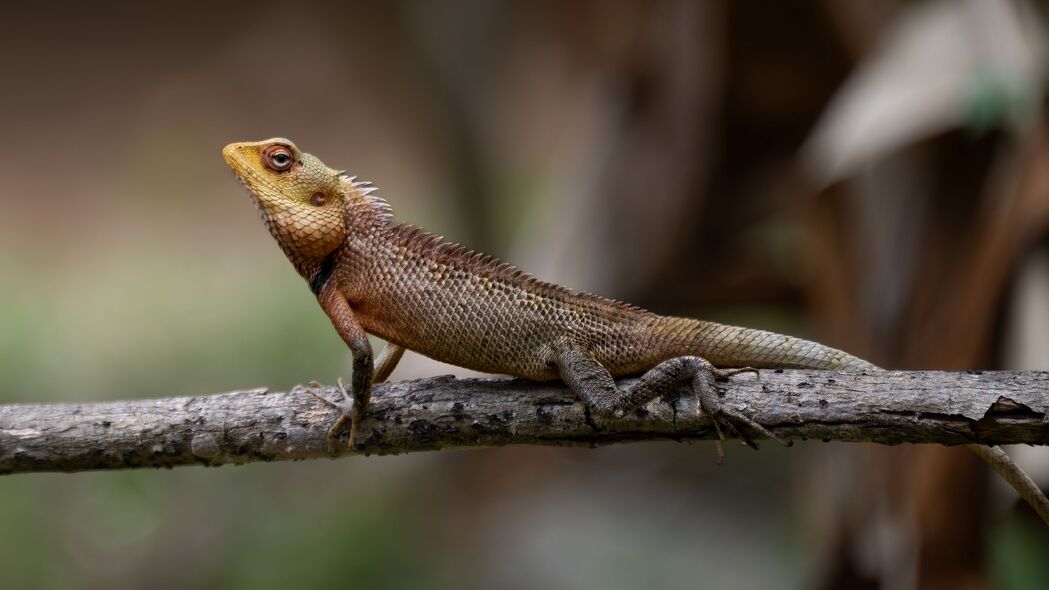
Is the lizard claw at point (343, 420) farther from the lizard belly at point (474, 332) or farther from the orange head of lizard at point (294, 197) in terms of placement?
the orange head of lizard at point (294, 197)

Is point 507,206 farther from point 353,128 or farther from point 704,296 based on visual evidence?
point 353,128

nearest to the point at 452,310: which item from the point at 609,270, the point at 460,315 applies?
the point at 460,315

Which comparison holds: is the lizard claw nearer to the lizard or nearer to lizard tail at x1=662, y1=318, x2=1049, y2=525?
the lizard

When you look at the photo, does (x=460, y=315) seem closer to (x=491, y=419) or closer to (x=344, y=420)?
(x=491, y=419)

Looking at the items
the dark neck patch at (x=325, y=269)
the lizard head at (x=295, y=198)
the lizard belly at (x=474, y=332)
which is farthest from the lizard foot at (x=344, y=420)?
the lizard head at (x=295, y=198)

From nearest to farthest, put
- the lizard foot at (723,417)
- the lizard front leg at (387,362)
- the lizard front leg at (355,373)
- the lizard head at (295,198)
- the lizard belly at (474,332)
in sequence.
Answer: the lizard foot at (723,417), the lizard front leg at (355,373), the lizard belly at (474,332), the lizard head at (295,198), the lizard front leg at (387,362)

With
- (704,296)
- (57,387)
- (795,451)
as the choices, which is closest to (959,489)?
(704,296)
